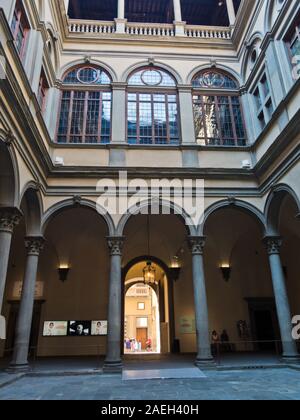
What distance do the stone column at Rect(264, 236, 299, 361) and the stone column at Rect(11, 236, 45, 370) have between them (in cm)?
719

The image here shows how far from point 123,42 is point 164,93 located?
9.52ft

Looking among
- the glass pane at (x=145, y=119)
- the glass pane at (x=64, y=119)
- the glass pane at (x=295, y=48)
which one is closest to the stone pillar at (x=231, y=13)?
the glass pane at (x=295, y=48)

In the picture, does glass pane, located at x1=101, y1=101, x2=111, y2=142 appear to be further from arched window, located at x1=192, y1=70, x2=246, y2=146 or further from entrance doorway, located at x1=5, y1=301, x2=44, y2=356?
entrance doorway, located at x1=5, y1=301, x2=44, y2=356

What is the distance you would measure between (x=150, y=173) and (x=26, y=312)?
18.4 feet

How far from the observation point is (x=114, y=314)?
30.1ft

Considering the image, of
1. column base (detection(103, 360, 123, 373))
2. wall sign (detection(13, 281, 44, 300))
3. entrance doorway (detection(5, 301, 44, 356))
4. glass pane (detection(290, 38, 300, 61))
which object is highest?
glass pane (detection(290, 38, 300, 61))

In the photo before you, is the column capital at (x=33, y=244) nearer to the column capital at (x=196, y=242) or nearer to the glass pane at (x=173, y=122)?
the column capital at (x=196, y=242)

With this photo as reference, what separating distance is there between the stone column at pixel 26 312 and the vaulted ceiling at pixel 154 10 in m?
13.1

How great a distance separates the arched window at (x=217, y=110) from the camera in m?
11.8

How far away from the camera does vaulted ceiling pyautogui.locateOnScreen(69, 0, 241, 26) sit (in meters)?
16.4

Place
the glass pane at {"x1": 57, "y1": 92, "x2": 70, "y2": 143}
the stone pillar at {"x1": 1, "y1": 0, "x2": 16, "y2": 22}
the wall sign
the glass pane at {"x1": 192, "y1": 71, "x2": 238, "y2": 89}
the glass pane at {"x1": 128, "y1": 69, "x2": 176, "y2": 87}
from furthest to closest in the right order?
1. the wall sign
2. the glass pane at {"x1": 192, "y1": 71, "x2": 238, "y2": 89}
3. the glass pane at {"x1": 128, "y1": 69, "x2": 176, "y2": 87}
4. the glass pane at {"x1": 57, "y1": 92, "x2": 70, "y2": 143}
5. the stone pillar at {"x1": 1, "y1": 0, "x2": 16, "y2": 22}

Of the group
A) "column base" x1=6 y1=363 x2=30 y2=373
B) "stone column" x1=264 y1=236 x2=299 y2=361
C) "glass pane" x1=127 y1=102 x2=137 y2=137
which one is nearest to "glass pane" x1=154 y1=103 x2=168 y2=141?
"glass pane" x1=127 y1=102 x2=137 y2=137

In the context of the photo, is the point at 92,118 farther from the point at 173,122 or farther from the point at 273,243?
Result: the point at 273,243

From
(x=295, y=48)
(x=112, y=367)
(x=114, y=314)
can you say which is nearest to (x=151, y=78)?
(x=295, y=48)
